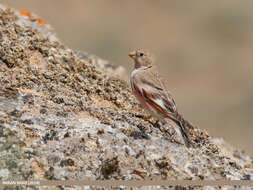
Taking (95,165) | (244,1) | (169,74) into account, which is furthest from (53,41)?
(244,1)

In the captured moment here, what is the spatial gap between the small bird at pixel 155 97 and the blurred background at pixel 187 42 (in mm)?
11948

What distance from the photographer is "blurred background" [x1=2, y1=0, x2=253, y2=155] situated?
23703mm

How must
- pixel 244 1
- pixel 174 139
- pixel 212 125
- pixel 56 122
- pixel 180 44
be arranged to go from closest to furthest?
pixel 56 122
pixel 174 139
pixel 212 125
pixel 180 44
pixel 244 1

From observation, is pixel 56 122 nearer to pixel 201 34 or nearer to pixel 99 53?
pixel 99 53

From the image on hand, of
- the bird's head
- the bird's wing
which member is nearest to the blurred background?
the bird's head

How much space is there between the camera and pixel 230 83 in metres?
26.4

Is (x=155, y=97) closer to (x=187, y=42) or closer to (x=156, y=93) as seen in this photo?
(x=156, y=93)

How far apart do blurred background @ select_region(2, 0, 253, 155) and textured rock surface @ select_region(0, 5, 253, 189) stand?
12.0 m

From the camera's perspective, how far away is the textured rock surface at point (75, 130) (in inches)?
285

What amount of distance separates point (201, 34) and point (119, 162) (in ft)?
81.9

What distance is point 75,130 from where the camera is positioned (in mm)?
7828

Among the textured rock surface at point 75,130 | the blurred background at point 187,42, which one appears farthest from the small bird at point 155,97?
the blurred background at point 187,42

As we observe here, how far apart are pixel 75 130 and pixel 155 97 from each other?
1.75 metres

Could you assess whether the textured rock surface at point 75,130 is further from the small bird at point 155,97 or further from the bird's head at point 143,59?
the bird's head at point 143,59
